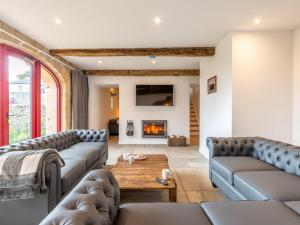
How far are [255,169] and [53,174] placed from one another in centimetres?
238

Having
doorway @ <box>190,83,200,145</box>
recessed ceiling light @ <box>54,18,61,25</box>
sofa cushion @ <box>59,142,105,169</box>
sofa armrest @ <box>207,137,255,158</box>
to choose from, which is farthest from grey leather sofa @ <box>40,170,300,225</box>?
doorway @ <box>190,83,200,145</box>

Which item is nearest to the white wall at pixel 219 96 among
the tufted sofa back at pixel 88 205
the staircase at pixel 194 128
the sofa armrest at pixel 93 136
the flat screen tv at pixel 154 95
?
the flat screen tv at pixel 154 95

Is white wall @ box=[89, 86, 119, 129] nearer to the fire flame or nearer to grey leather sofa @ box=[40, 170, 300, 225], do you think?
the fire flame

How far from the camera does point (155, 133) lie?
24.9 feet

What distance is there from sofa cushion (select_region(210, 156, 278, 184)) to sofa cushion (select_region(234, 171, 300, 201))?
158 mm

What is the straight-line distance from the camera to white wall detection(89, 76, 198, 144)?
24.7 ft

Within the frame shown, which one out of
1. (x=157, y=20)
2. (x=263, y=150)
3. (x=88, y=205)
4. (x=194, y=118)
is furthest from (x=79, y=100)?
(x=88, y=205)

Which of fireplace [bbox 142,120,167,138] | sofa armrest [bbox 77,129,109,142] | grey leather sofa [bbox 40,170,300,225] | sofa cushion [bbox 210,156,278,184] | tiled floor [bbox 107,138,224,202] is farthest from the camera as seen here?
fireplace [bbox 142,120,167,138]

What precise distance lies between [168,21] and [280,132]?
301 centimetres

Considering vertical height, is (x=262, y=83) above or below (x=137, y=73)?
below

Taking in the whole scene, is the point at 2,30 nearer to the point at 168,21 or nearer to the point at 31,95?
the point at 31,95

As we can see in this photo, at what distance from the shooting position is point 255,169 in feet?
8.58

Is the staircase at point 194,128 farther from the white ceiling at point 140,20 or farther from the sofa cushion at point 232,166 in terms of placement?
the sofa cushion at point 232,166

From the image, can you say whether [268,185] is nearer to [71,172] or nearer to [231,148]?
[231,148]
